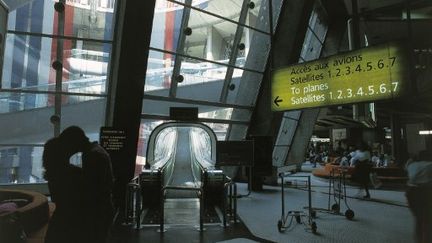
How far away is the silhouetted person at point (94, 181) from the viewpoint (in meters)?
3.04

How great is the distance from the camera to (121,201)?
9.55 metres

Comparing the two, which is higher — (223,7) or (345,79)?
(223,7)

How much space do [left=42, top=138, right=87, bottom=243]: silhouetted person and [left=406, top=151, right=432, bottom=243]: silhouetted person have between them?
264 cm

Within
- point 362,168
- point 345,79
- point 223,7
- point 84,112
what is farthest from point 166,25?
point 362,168

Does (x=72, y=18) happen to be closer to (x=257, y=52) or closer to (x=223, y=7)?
(x=223, y=7)

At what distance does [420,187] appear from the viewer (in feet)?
10.9

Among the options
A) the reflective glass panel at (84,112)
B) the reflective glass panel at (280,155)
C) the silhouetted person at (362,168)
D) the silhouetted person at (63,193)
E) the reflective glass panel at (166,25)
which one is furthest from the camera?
the reflective glass panel at (280,155)

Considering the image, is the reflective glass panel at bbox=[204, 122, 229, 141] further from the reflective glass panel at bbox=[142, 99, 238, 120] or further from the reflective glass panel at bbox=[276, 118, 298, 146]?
the reflective glass panel at bbox=[276, 118, 298, 146]

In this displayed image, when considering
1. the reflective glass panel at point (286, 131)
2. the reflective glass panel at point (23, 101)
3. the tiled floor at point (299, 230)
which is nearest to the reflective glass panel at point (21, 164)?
the reflective glass panel at point (23, 101)

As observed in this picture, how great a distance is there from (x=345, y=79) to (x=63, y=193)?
16.3ft

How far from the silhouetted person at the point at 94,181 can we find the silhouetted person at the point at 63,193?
0.26 ft

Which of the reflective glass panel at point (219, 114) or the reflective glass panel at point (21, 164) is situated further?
the reflective glass panel at point (219, 114)

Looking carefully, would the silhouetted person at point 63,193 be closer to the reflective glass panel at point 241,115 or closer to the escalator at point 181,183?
the escalator at point 181,183

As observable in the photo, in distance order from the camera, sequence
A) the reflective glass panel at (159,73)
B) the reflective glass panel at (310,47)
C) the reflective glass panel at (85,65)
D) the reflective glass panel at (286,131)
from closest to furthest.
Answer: the reflective glass panel at (85,65)
the reflective glass panel at (159,73)
the reflective glass panel at (310,47)
the reflective glass panel at (286,131)
